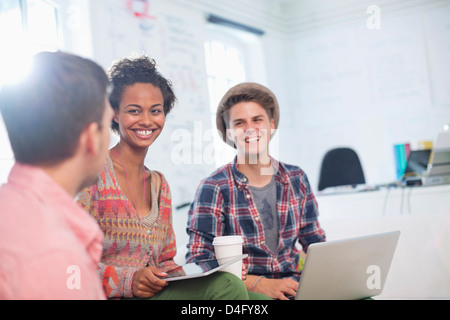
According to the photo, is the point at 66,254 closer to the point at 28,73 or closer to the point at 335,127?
the point at 28,73

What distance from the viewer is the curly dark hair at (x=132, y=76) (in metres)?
1.32

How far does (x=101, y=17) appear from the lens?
10.0 ft

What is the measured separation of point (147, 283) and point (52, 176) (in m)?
0.48

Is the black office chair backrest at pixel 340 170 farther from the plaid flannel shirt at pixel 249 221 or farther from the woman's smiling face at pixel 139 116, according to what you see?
the woman's smiling face at pixel 139 116

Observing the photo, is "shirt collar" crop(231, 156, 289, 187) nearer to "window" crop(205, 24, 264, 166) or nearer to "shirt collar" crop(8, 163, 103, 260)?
"shirt collar" crop(8, 163, 103, 260)

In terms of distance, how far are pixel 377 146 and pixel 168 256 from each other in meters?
3.91

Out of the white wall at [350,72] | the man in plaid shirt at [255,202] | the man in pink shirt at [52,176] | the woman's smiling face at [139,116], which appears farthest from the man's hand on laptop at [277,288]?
the white wall at [350,72]

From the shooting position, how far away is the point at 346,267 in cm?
120

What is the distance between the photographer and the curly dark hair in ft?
4.33

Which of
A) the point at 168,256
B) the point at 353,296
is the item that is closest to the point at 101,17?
the point at 168,256

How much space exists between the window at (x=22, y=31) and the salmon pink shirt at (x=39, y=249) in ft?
4.66

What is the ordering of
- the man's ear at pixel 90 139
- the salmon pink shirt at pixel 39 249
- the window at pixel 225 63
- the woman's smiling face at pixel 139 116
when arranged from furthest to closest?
the window at pixel 225 63 < the woman's smiling face at pixel 139 116 < the man's ear at pixel 90 139 < the salmon pink shirt at pixel 39 249

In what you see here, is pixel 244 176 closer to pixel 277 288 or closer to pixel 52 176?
pixel 277 288

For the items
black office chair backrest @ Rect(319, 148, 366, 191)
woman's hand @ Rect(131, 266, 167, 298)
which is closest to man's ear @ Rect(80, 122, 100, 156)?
woman's hand @ Rect(131, 266, 167, 298)
